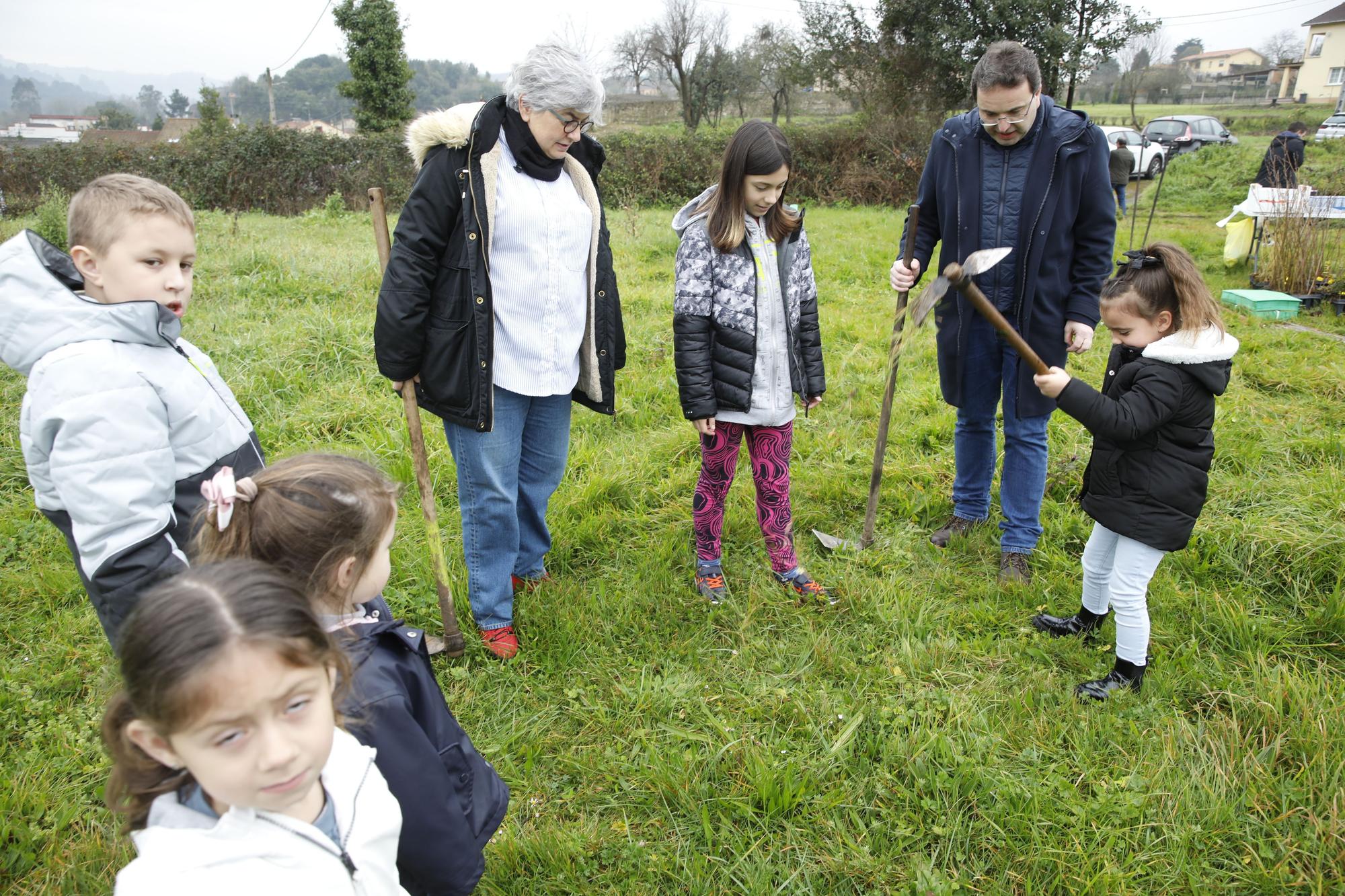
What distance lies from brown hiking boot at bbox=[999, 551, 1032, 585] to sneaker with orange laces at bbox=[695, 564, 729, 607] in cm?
121

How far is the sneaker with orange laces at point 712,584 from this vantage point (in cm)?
340

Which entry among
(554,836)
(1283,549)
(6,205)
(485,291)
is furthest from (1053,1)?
(6,205)

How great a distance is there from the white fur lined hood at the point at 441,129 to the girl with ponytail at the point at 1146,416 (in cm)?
203

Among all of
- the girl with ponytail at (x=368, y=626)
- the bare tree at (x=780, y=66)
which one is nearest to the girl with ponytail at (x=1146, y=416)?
the girl with ponytail at (x=368, y=626)

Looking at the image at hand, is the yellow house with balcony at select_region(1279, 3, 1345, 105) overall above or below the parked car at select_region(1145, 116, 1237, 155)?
above

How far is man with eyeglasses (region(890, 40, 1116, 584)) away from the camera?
323 centimetres

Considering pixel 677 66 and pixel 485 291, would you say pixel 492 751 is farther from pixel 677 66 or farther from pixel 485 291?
pixel 677 66

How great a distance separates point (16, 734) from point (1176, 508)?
399 cm

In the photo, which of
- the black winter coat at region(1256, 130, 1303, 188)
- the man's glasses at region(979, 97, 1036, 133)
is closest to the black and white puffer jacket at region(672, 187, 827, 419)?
the man's glasses at region(979, 97, 1036, 133)

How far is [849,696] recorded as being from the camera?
9.28 ft

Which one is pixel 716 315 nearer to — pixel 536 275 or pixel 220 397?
pixel 536 275

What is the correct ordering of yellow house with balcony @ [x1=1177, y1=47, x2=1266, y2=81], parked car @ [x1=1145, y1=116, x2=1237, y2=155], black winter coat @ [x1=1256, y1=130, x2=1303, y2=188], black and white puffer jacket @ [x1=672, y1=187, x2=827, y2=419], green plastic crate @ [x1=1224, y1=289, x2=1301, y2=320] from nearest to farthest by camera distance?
1. black and white puffer jacket @ [x1=672, y1=187, x2=827, y2=419]
2. green plastic crate @ [x1=1224, y1=289, x2=1301, y2=320]
3. black winter coat @ [x1=1256, y1=130, x2=1303, y2=188]
4. parked car @ [x1=1145, y1=116, x2=1237, y2=155]
5. yellow house with balcony @ [x1=1177, y1=47, x2=1266, y2=81]

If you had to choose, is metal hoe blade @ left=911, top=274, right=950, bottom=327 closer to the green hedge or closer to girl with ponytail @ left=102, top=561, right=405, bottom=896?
girl with ponytail @ left=102, top=561, right=405, bottom=896

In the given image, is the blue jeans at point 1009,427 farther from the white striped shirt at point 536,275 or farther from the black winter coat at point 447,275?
the black winter coat at point 447,275
